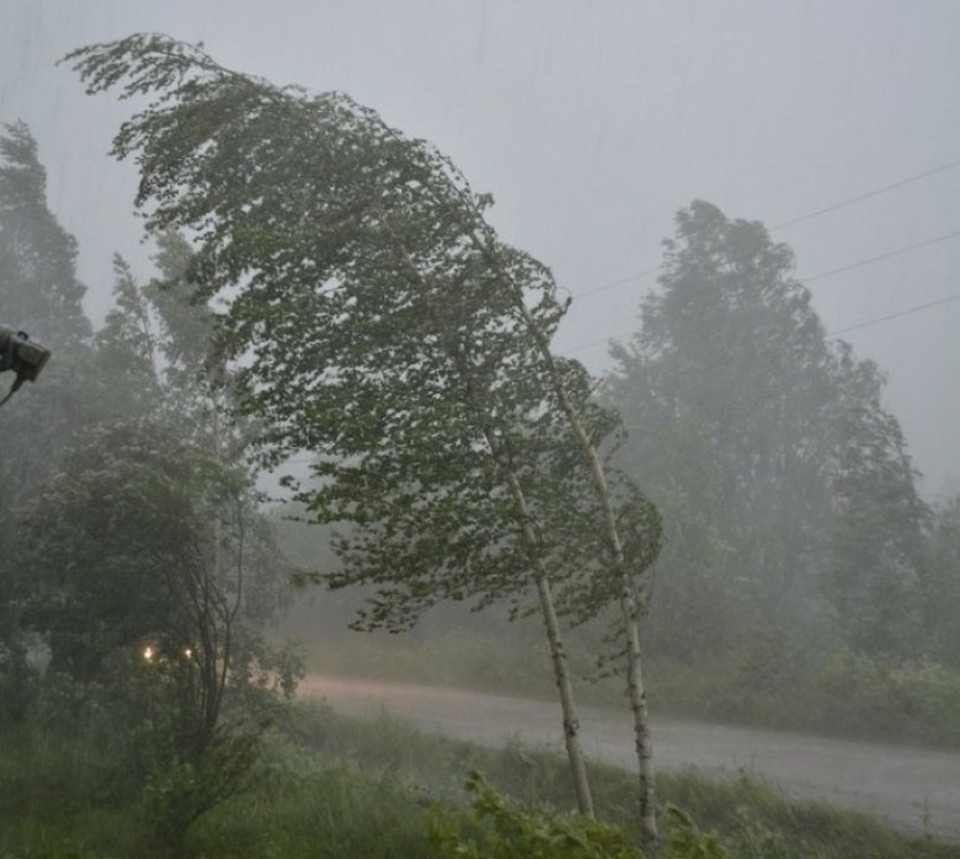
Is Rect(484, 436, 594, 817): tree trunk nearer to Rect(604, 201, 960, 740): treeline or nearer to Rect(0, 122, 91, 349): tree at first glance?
Rect(604, 201, 960, 740): treeline

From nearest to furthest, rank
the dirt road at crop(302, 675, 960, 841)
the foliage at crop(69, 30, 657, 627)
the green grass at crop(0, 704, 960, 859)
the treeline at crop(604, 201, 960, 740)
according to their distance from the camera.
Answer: the foliage at crop(69, 30, 657, 627) → the green grass at crop(0, 704, 960, 859) → the dirt road at crop(302, 675, 960, 841) → the treeline at crop(604, 201, 960, 740)

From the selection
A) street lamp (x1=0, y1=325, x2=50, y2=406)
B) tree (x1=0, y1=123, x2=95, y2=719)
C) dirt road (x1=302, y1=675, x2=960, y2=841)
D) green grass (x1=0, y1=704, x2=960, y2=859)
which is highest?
tree (x1=0, y1=123, x2=95, y2=719)

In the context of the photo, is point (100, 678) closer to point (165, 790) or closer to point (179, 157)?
point (165, 790)

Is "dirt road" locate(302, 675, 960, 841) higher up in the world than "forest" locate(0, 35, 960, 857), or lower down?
lower down

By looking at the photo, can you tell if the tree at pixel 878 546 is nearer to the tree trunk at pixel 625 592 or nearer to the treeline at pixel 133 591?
the treeline at pixel 133 591

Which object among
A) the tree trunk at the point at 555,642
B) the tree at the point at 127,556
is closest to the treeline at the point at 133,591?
the tree at the point at 127,556

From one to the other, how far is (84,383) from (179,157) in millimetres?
12901

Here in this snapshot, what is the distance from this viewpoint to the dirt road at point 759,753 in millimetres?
9930

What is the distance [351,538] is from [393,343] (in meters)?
1.83

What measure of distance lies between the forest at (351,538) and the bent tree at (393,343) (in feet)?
0.12

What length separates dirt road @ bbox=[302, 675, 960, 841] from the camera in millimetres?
9930

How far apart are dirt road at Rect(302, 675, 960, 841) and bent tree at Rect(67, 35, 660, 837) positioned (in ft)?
16.2

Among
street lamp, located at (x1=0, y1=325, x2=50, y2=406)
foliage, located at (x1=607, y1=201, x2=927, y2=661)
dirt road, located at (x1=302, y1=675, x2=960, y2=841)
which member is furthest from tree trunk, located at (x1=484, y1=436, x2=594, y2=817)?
foliage, located at (x1=607, y1=201, x2=927, y2=661)

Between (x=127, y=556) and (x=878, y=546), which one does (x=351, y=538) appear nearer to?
(x=127, y=556)
